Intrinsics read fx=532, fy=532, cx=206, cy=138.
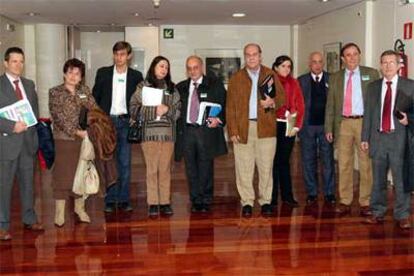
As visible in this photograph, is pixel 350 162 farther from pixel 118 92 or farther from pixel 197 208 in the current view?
pixel 118 92

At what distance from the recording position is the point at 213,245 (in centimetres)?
423

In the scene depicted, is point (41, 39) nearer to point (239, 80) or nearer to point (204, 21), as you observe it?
point (204, 21)

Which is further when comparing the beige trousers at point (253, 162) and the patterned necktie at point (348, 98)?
the patterned necktie at point (348, 98)

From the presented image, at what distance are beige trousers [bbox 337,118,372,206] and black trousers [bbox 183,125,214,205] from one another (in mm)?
1299

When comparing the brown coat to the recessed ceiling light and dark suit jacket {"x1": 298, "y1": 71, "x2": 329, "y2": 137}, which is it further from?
the recessed ceiling light

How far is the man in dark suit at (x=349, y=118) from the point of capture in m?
5.11

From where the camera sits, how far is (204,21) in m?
10.8

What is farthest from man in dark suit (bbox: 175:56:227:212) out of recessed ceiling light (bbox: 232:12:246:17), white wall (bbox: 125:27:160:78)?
white wall (bbox: 125:27:160:78)

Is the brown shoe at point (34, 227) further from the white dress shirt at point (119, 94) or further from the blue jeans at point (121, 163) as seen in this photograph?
the white dress shirt at point (119, 94)

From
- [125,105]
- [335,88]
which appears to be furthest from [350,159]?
[125,105]

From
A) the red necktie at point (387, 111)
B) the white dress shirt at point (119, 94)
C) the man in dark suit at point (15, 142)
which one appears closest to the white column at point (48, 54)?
the white dress shirt at point (119, 94)

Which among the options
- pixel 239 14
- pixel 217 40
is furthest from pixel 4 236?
pixel 217 40

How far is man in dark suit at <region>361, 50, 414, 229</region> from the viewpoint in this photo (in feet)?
14.9

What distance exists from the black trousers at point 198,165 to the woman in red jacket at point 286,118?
686 mm
